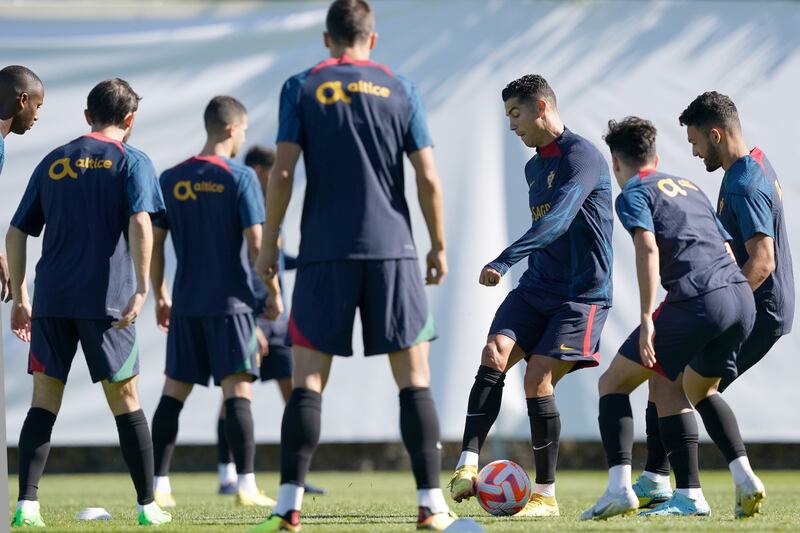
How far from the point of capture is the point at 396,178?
4.41 meters

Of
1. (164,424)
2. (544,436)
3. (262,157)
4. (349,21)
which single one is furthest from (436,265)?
(262,157)

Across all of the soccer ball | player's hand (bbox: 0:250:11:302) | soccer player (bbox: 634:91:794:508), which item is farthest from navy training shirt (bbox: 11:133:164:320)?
soccer player (bbox: 634:91:794:508)

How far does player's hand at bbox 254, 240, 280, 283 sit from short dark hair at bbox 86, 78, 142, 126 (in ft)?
4.42

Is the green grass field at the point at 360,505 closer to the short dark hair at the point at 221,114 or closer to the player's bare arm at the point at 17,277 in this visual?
the player's bare arm at the point at 17,277

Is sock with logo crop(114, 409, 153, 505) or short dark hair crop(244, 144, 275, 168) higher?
short dark hair crop(244, 144, 275, 168)

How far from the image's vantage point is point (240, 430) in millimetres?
6477

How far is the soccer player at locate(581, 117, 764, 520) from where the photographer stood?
4.99 metres

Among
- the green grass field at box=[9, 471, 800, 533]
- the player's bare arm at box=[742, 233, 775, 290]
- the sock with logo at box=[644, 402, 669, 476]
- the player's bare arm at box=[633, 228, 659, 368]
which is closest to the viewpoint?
the green grass field at box=[9, 471, 800, 533]

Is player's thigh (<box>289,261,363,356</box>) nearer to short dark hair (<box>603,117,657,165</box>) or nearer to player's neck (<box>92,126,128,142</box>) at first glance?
player's neck (<box>92,126,128,142</box>)

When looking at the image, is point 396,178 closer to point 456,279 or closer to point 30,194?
point 30,194

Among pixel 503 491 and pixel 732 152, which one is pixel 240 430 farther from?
pixel 732 152

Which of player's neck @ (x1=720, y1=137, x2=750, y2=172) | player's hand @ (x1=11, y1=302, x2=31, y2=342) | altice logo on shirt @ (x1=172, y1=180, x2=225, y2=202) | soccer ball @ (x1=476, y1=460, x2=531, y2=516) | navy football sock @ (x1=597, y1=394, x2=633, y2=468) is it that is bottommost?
soccer ball @ (x1=476, y1=460, x2=531, y2=516)

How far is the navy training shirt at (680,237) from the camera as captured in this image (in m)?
5.09

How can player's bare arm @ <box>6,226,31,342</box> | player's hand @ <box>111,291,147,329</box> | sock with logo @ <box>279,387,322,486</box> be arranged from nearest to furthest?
sock with logo @ <box>279,387,322,486</box>, player's hand @ <box>111,291,147,329</box>, player's bare arm @ <box>6,226,31,342</box>
